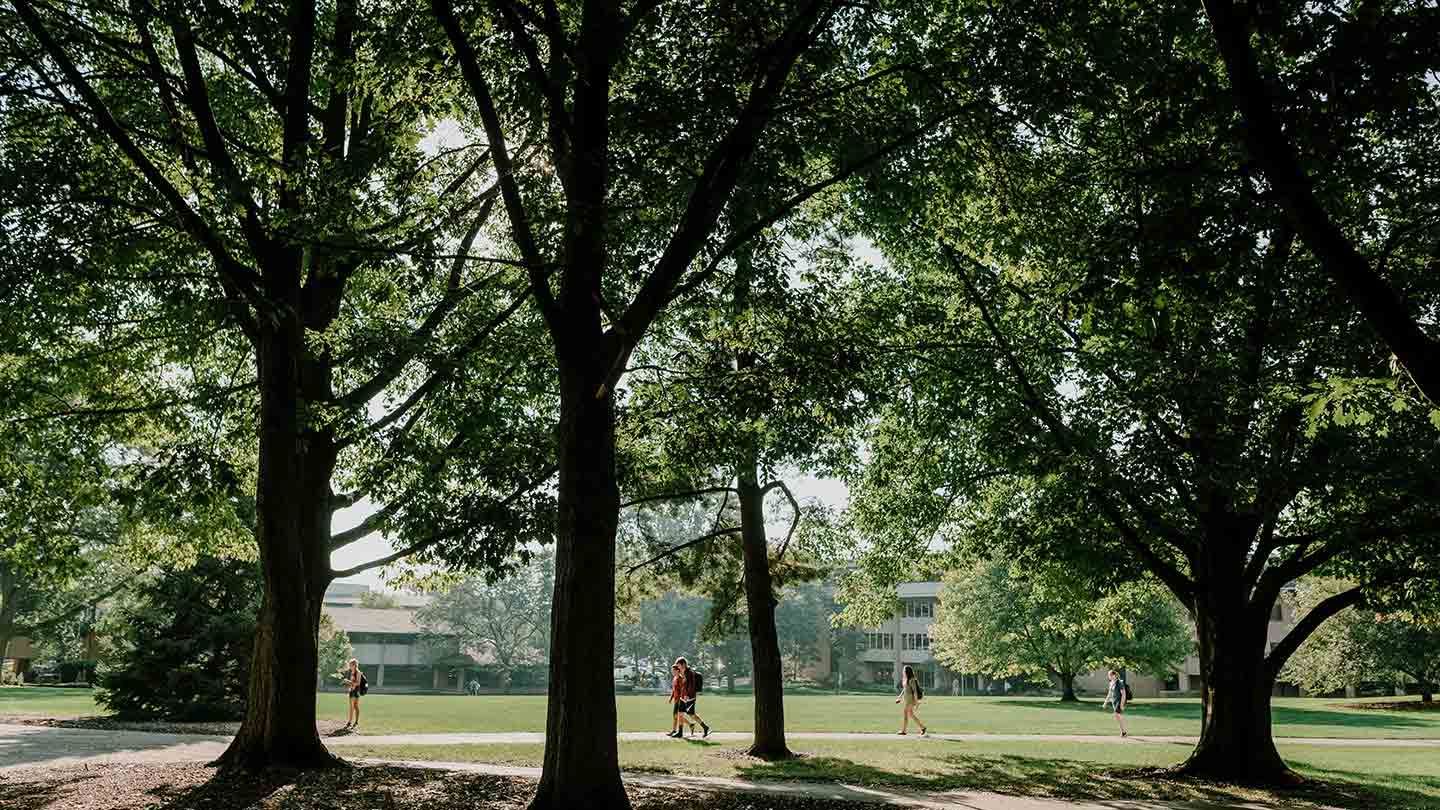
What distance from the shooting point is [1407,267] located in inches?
465

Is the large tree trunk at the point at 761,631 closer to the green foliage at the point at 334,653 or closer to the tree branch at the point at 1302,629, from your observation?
the tree branch at the point at 1302,629

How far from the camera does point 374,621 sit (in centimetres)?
7300

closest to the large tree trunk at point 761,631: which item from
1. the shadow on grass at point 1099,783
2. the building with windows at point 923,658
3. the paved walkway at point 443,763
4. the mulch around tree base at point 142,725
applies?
the shadow on grass at point 1099,783

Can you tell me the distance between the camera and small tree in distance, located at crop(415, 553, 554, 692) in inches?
2889

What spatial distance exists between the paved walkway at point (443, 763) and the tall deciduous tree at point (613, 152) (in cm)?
396

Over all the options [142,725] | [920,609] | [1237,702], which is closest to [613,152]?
[1237,702]

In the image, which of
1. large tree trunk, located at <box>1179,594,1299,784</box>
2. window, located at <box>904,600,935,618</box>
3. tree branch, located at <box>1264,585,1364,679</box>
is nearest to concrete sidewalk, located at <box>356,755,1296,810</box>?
large tree trunk, located at <box>1179,594,1299,784</box>

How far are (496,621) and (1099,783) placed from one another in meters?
66.9

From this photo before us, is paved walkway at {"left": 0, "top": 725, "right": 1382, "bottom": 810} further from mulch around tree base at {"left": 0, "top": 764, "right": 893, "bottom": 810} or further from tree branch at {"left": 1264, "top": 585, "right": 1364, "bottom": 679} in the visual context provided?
tree branch at {"left": 1264, "top": 585, "right": 1364, "bottom": 679}

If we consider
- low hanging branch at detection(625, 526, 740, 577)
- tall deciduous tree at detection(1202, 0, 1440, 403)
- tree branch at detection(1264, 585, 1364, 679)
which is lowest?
tree branch at detection(1264, 585, 1364, 679)

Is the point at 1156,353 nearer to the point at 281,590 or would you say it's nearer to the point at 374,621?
the point at 281,590

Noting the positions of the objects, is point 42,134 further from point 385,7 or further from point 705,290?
point 705,290

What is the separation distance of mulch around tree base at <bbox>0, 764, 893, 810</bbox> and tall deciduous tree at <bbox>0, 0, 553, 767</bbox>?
0.88 metres

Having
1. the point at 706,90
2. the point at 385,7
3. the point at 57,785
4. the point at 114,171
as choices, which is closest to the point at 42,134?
the point at 114,171
